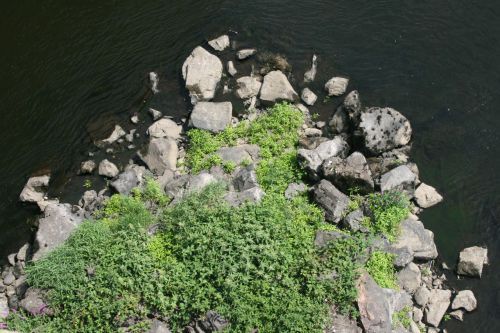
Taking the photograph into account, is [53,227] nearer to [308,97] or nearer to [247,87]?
[247,87]

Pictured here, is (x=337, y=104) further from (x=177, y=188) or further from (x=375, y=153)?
(x=177, y=188)

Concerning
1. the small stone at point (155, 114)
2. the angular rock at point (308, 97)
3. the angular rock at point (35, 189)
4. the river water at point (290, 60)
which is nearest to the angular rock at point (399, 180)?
the river water at point (290, 60)

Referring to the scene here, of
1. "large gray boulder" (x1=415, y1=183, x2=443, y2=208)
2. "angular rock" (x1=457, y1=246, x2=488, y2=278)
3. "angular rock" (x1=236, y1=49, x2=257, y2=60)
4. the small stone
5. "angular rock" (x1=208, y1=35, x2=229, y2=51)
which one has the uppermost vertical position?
"angular rock" (x1=208, y1=35, x2=229, y2=51)

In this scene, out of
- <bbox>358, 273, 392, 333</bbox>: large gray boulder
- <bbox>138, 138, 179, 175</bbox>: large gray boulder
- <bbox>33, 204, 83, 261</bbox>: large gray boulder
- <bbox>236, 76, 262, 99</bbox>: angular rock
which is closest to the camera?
<bbox>358, 273, 392, 333</bbox>: large gray boulder

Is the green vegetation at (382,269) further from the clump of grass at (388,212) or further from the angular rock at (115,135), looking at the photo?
the angular rock at (115,135)

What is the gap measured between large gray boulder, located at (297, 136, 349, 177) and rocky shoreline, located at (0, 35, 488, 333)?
0.03 metres

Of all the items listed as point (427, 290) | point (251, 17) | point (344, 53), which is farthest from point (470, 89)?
point (251, 17)

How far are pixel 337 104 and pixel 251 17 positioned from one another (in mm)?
5121

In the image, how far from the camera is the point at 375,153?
14750 millimetres

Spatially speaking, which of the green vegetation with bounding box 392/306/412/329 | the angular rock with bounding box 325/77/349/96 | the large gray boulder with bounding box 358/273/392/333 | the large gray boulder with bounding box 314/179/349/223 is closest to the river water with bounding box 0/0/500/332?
the angular rock with bounding box 325/77/349/96

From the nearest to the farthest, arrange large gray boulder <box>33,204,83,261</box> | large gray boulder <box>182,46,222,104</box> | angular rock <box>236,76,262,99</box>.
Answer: large gray boulder <box>33,204,83,261</box> → angular rock <box>236,76,262,99</box> → large gray boulder <box>182,46,222,104</box>

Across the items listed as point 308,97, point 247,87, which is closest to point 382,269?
point 308,97

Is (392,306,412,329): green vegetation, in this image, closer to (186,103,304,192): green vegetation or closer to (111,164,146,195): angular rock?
(186,103,304,192): green vegetation

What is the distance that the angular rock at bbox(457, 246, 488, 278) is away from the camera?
1291 centimetres
